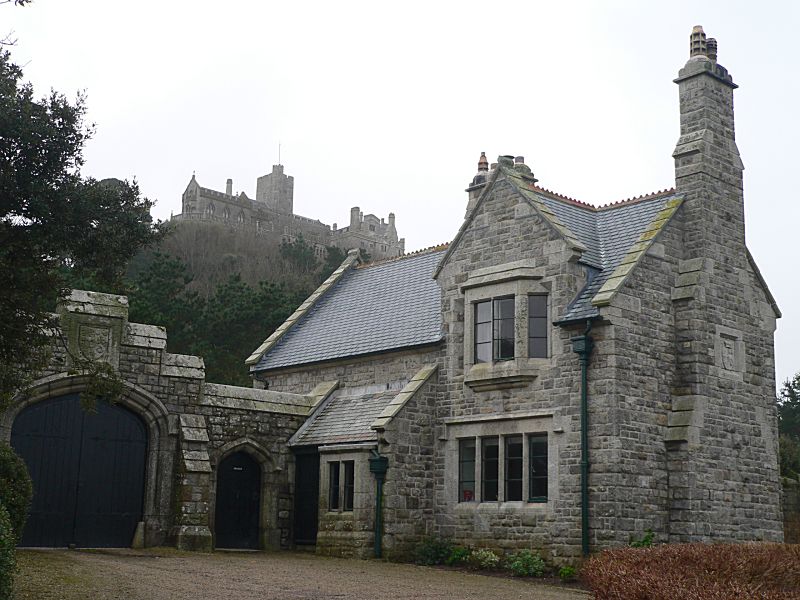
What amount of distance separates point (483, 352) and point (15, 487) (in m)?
9.87

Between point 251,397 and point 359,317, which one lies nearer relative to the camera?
point 251,397

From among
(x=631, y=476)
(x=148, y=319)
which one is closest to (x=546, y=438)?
(x=631, y=476)

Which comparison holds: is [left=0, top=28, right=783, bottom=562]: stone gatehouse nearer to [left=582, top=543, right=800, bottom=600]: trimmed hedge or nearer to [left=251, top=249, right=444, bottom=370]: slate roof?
[left=251, top=249, right=444, bottom=370]: slate roof

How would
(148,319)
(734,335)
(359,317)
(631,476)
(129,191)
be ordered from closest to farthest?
(129,191), (631,476), (734,335), (359,317), (148,319)

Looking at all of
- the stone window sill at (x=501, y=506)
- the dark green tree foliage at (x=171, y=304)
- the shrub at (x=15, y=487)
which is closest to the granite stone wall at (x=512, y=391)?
the stone window sill at (x=501, y=506)

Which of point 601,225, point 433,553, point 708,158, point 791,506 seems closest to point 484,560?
point 433,553

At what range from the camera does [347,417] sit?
23516 mm

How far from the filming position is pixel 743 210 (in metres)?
22.1

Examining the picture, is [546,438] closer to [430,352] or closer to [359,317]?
[430,352]

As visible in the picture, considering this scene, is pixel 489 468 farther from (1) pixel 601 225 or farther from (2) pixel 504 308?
(1) pixel 601 225

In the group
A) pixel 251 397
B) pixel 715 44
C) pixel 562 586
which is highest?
pixel 715 44

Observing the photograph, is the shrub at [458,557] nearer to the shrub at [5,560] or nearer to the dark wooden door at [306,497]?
the dark wooden door at [306,497]

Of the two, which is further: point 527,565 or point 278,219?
point 278,219

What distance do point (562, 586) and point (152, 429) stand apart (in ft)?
32.3
